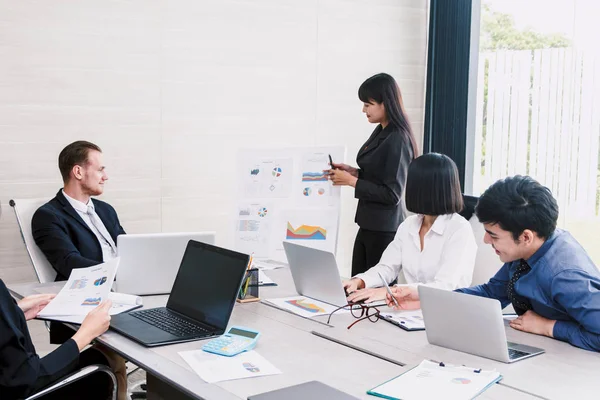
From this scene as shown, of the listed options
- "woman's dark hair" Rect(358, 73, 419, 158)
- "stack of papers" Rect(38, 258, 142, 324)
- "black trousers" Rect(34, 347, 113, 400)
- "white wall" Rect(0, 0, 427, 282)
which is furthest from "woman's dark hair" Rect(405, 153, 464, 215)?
"white wall" Rect(0, 0, 427, 282)

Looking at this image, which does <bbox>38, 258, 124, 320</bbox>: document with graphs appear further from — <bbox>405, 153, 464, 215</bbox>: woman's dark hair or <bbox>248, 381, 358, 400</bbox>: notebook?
<bbox>405, 153, 464, 215</bbox>: woman's dark hair

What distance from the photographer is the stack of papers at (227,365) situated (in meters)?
2.14

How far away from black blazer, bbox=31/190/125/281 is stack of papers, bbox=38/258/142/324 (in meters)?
0.74

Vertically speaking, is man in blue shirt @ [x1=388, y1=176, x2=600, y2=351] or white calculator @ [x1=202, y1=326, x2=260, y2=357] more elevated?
man in blue shirt @ [x1=388, y1=176, x2=600, y2=351]

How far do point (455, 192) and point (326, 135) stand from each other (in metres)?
2.65

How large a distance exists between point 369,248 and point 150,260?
1.57 m

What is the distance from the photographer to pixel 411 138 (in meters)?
4.26

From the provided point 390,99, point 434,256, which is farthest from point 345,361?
point 390,99

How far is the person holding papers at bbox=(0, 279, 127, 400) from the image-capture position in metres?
2.14

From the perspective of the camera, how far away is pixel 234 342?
2406 mm

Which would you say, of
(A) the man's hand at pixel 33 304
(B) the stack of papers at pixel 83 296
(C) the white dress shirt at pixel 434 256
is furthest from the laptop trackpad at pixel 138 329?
(C) the white dress shirt at pixel 434 256

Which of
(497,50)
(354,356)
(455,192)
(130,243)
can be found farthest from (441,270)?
(497,50)

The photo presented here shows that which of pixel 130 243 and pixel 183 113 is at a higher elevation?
pixel 183 113

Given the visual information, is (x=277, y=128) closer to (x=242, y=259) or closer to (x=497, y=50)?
(x=497, y=50)
